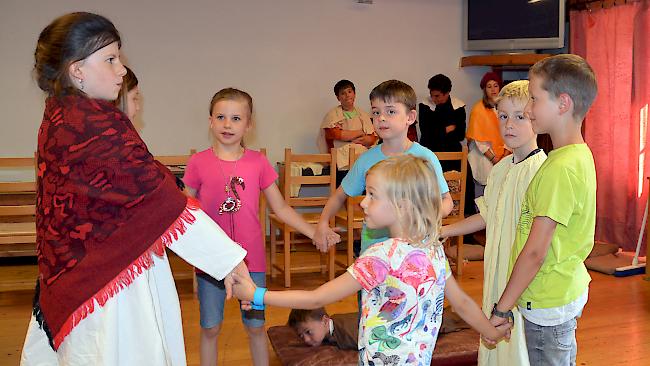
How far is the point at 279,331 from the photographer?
3.76 meters

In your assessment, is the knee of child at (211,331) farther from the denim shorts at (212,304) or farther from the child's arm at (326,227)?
the child's arm at (326,227)

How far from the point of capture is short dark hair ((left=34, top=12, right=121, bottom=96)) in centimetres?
178

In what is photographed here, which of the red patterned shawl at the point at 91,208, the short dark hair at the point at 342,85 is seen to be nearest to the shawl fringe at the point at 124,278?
the red patterned shawl at the point at 91,208

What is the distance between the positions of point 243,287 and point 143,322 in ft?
0.94

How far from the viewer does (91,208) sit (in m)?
1.77

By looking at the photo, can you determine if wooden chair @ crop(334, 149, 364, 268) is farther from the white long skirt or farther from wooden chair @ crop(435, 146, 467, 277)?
the white long skirt

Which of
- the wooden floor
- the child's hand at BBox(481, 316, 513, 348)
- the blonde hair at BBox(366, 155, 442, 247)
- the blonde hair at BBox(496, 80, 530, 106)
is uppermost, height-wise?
the blonde hair at BBox(496, 80, 530, 106)

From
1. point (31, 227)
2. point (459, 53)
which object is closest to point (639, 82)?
point (459, 53)

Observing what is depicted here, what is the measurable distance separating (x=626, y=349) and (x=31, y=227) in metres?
3.72

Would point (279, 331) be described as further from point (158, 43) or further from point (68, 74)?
point (158, 43)

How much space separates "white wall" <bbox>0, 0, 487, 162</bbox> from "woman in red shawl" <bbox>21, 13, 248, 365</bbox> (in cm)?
476

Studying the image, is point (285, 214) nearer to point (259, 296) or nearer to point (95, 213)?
point (259, 296)

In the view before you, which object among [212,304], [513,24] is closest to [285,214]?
[212,304]

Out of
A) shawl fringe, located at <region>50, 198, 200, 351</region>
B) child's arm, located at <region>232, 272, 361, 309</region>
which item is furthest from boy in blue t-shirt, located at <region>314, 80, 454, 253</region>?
shawl fringe, located at <region>50, 198, 200, 351</region>
